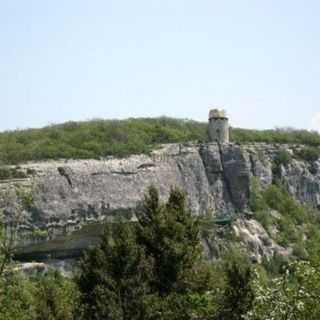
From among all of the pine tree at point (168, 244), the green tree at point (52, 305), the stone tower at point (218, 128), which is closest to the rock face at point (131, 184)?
the stone tower at point (218, 128)

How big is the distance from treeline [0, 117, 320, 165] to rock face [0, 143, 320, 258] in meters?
3.11

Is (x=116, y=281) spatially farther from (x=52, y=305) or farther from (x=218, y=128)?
(x=218, y=128)

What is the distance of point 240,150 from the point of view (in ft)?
264

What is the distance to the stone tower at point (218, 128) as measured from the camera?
8056 cm

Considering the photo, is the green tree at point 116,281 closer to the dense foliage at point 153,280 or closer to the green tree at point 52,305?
the dense foliage at point 153,280

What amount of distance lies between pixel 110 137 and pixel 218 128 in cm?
1117

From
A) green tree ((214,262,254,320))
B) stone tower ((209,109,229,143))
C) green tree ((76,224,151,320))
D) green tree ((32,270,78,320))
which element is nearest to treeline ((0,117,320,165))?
stone tower ((209,109,229,143))

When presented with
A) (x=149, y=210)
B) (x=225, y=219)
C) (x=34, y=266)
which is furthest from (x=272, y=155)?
(x=149, y=210)

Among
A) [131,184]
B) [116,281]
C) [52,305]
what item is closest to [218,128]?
[131,184]

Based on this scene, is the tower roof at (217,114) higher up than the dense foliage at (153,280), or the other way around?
the tower roof at (217,114)

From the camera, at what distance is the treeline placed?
2948 inches

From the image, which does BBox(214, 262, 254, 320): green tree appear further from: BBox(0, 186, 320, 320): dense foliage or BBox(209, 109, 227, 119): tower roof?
BBox(209, 109, 227, 119): tower roof

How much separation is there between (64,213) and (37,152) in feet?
32.2

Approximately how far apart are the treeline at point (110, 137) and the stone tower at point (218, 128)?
9.85 feet
